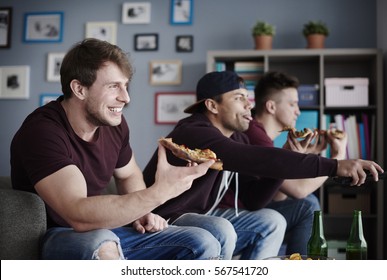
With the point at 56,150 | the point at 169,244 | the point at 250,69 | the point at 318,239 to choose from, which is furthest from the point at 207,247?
the point at 250,69

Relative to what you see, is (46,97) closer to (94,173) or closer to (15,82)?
(15,82)

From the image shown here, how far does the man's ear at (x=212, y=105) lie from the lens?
1959 millimetres

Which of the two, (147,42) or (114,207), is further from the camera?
→ (147,42)

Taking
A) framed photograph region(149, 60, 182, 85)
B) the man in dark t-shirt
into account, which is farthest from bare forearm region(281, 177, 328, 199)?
framed photograph region(149, 60, 182, 85)

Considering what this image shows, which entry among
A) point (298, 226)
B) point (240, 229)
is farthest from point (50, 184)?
point (298, 226)

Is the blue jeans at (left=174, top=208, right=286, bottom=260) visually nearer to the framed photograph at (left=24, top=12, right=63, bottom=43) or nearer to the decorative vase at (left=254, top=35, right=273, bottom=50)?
the decorative vase at (left=254, top=35, right=273, bottom=50)

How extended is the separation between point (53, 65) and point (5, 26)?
52 cm

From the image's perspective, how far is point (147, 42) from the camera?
3799 millimetres

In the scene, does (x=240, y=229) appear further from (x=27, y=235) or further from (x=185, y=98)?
(x=185, y=98)

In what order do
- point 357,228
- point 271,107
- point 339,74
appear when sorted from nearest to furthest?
point 357,228
point 271,107
point 339,74

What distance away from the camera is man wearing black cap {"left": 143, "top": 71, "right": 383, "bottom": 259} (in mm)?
1541

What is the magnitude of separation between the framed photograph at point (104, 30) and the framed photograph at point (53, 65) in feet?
0.96
